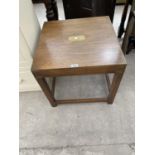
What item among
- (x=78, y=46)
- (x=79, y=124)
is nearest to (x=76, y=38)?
(x=78, y=46)

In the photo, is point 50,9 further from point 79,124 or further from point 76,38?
point 79,124

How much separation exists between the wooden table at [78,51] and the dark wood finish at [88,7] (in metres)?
0.47

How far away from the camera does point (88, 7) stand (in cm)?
160

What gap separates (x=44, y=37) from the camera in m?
1.09

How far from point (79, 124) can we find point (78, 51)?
573mm

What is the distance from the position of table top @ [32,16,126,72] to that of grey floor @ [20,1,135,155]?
51 cm

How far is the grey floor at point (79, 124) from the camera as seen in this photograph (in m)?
1.08

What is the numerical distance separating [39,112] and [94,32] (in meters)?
0.78

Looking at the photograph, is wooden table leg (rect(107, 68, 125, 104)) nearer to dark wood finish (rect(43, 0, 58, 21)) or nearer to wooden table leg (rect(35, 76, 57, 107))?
wooden table leg (rect(35, 76, 57, 107))

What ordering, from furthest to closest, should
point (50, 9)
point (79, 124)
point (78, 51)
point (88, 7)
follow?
point (88, 7)
point (50, 9)
point (79, 124)
point (78, 51)

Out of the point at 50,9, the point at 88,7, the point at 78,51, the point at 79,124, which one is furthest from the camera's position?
the point at 88,7

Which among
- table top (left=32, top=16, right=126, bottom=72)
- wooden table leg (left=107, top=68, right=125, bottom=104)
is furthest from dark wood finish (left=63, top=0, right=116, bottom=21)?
wooden table leg (left=107, top=68, right=125, bottom=104)

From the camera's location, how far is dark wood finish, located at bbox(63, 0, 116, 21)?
1571 millimetres

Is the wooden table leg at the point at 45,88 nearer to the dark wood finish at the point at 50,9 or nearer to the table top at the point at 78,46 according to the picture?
the table top at the point at 78,46
